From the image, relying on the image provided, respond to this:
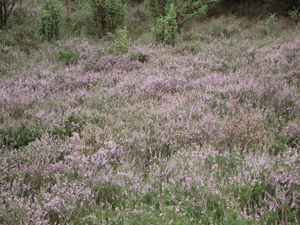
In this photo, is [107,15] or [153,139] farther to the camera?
[107,15]

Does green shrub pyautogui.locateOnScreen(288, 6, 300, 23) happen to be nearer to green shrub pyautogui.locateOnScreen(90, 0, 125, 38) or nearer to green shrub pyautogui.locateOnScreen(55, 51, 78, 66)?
green shrub pyautogui.locateOnScreen(90, 0, 125, 38)

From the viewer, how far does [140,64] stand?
749 centimetres

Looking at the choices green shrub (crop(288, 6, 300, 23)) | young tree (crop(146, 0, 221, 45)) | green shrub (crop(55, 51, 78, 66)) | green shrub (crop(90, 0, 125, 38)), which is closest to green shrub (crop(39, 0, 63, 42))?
green shrub (crop(90, 0, 125, 38))

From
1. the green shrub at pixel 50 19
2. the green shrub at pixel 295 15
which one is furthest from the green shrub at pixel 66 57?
the green shrub at pixel 295 15

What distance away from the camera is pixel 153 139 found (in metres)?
3.80

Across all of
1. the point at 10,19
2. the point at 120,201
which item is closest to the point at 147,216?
the point at 120,201

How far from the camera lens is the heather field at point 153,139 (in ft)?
8.05

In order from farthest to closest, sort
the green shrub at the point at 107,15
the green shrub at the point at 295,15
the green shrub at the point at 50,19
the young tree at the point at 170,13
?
the green shrub at the point at 107,15 → the green shrub at the point at 295,15 → the green shrub at the point at 50,19 → the young tree at the point at 170,13

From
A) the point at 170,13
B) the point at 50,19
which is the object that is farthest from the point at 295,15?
the point at 50,19

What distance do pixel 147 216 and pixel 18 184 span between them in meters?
1.21

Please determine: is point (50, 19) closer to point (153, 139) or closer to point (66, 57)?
point (66, 57)

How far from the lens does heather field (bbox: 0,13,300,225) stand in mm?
2455

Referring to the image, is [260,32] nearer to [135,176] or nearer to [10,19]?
[135,176]

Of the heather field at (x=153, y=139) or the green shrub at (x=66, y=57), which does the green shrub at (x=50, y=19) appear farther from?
the heather field at (x=153, y=139)
